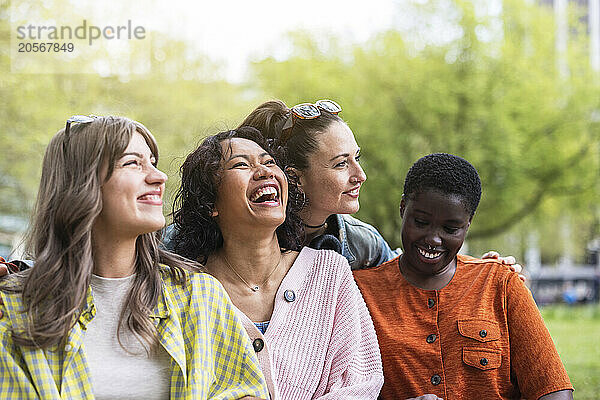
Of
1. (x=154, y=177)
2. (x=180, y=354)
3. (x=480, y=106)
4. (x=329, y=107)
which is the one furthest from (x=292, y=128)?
(x=480, y=106)

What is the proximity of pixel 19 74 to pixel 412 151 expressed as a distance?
7.48 meters

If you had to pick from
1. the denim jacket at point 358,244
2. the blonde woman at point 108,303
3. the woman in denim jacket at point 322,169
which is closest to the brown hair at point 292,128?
the woman in denim jacket at point 322,169

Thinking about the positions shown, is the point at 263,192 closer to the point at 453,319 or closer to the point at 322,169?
the point at 322,169

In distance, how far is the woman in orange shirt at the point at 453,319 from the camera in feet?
9.93

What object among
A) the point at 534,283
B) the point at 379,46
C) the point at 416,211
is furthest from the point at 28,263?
the point at 534,283

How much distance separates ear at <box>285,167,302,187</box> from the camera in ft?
11.3

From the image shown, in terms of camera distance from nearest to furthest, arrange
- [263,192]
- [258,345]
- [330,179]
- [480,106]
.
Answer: [258,345] → [263,192] → [330,179] → [480,106]

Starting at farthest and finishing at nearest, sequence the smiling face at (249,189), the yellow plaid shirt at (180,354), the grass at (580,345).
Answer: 1. the grass at (580,345)
2. the smiling face at (249,189)
3. the yellow plaid shirt at (180,354)

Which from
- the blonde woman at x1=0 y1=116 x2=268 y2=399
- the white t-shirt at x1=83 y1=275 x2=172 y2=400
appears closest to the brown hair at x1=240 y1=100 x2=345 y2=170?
the blonde woman at x1=0 y1=116 x2=268 y2=399

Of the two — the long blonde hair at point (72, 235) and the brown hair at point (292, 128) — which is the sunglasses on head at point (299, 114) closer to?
the brown hair at point (292, 128)

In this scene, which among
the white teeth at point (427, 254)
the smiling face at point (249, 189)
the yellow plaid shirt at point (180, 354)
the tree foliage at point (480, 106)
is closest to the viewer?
the yellow plaid shirt at point (180, 354)

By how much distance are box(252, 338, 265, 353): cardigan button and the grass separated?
6736 millimetres

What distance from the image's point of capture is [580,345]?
12.1 meters

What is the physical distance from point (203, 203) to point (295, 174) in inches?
23.4
